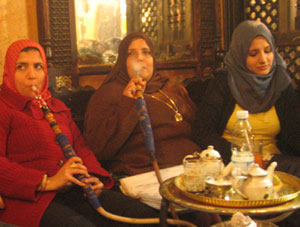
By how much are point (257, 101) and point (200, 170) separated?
0.94m

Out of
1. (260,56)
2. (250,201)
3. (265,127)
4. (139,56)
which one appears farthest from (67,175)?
(260,56)

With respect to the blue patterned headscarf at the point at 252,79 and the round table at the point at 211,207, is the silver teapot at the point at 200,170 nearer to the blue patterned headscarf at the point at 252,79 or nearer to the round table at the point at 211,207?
the round table at the point at 211,207

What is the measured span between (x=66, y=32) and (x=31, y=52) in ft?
2.30

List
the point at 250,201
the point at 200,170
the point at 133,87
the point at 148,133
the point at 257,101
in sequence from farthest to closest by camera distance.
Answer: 1. the point at 257,101
2. the point at 133,87
3. the point at 148,133
4. the point at 200,170
5. the point at 250,201

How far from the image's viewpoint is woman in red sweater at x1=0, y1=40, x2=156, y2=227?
1.87 meters

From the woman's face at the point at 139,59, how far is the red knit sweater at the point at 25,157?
0.52 metres

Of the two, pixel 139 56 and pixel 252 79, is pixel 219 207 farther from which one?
pixel 139 56

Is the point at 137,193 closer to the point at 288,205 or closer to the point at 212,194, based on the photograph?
the point at 212,194

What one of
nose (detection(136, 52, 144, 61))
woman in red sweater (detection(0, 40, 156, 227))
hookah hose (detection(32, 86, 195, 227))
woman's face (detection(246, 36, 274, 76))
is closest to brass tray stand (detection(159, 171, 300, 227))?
hookah hose (detection(32, 86, 195, 227))

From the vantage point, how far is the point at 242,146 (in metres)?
2.01

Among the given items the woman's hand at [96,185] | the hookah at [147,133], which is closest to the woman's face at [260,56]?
the hookah at [147,133]

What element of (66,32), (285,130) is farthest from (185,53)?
(285,130)

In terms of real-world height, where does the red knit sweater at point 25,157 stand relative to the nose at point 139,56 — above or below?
below

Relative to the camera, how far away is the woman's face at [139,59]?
2486 mm
